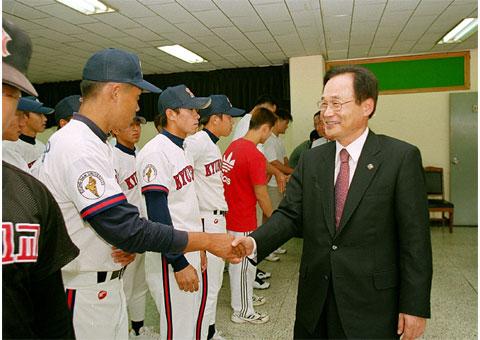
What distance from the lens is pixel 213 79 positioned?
8469mm

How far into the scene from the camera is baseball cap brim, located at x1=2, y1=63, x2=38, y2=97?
0.86 m

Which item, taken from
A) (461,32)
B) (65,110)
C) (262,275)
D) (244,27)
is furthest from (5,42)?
(461,32)

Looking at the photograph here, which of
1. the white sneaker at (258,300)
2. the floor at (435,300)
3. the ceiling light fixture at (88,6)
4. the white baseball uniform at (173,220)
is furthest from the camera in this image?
the ceiling light fixture at (88,6)

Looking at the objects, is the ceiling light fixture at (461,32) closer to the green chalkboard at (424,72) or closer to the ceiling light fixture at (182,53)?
the green chalkboard at (424,72)

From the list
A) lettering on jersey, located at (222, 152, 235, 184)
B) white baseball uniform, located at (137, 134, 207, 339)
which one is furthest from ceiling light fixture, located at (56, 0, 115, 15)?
white baseball uniform, located at (137, 134, 207, 339)

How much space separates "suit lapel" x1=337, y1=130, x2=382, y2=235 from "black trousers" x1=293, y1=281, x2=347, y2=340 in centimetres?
28

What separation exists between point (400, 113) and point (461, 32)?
5.74 feet

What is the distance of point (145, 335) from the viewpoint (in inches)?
118

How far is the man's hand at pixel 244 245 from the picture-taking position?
72.1 inches

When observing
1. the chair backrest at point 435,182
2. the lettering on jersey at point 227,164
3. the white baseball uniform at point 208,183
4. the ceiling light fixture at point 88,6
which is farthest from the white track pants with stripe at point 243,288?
the chair backrest at point 435,182

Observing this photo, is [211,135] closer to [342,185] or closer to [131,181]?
[131,181]

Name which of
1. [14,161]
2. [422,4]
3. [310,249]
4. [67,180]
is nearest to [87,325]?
[67,180]

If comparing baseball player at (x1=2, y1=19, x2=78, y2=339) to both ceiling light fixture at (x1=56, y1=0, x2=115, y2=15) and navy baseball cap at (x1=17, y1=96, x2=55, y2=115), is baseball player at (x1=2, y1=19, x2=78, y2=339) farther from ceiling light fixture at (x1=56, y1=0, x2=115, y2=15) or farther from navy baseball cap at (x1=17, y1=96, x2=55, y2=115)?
ceiling light fixture at (x1=56, y1=0, x2=115, y2=15)

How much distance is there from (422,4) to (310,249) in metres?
4.39
